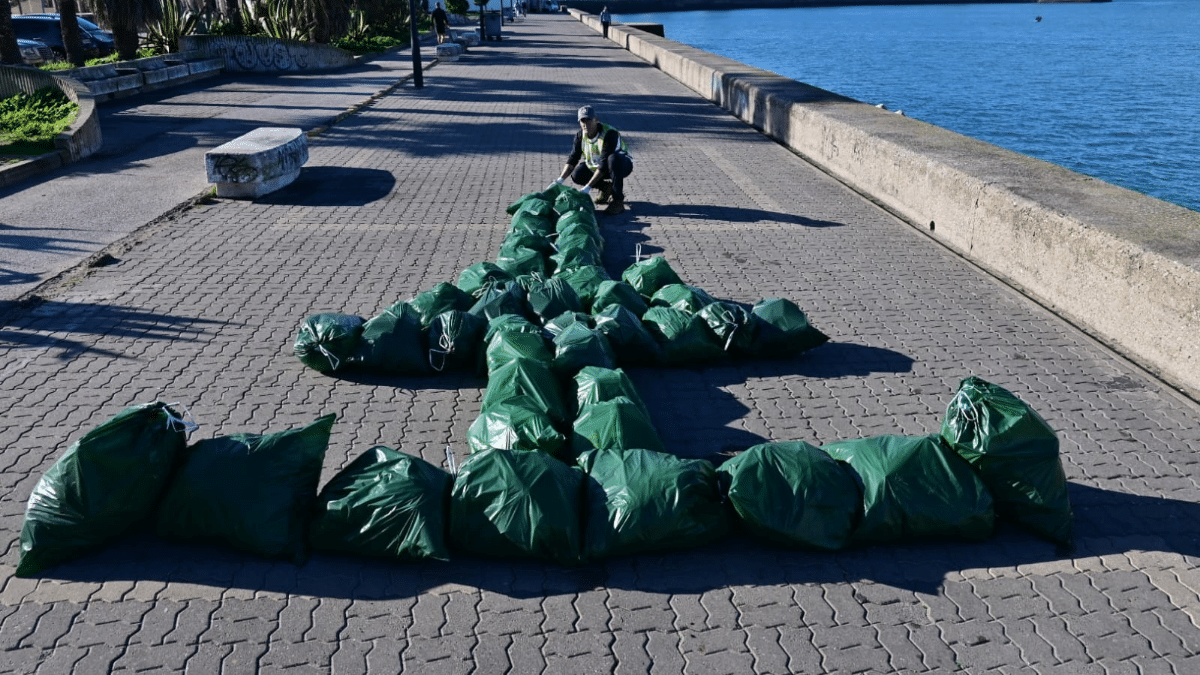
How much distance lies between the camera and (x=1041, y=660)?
3.59 meters

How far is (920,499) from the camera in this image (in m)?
4.27

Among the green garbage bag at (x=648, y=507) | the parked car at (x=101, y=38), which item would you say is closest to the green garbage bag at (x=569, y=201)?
the green garbage bag at (x=648, y=507)

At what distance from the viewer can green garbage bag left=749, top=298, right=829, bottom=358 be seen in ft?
20.9

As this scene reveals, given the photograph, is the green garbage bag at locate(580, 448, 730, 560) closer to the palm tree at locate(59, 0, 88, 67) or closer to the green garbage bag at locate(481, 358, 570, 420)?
the green garbage bag at locate(481, 358, 570, 420)

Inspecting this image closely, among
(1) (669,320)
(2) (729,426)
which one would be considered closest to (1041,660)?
(2) (729,426)

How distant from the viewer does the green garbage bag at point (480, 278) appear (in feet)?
23.1

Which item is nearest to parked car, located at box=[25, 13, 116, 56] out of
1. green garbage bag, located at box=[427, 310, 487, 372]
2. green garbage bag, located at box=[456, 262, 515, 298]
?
green garbage bag, located at box=[456, 262, 515, 298]

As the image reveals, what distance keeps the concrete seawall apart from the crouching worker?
9.92 feet

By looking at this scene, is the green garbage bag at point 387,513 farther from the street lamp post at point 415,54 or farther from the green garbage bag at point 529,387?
the street lamp post at point 415,54

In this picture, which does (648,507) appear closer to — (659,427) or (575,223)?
Answer: (659,427)

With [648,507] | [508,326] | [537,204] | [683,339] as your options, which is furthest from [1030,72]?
[648,507]

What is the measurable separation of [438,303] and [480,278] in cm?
67

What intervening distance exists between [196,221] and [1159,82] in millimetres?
38173

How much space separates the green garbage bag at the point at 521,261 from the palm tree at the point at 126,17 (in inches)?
769
